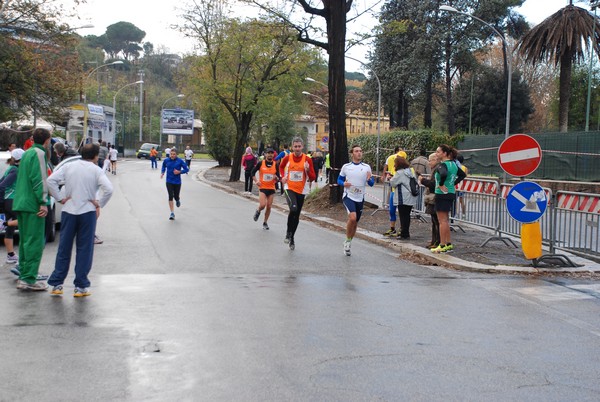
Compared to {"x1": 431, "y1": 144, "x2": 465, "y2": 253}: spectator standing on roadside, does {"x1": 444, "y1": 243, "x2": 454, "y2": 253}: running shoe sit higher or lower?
lower

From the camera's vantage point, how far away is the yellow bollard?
35.3 feet

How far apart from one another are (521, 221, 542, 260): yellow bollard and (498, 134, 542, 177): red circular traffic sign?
0.88 m

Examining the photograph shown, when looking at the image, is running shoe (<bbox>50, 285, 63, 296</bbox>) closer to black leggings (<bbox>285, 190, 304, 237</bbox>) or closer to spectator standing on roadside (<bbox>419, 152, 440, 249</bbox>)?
black leggings (<bbox>285, 190, 304, 237</bbox>)

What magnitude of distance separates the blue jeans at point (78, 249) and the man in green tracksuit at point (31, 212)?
0.32 meters

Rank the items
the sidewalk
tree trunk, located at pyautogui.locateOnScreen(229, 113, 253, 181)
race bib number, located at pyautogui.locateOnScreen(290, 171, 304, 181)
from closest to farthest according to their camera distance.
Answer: the sidewalk, race bib number, located at pyautogui.locateOnScreen(290, 171, 304, 181), tree trunk, located at pyautogui.locateOnScreen(229, 113, 253, 181)

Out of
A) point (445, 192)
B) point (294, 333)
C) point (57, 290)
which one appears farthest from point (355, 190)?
point (294, 333)

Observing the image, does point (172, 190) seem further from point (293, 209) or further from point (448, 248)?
point (448, 248)

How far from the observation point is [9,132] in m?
25.0

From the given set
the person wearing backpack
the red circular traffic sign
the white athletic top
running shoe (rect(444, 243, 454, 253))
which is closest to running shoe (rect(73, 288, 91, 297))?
the white athletic top

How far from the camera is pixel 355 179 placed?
1197 cm

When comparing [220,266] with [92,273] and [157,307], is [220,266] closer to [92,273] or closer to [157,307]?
[92,273]

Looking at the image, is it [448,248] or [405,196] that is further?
[405,196]

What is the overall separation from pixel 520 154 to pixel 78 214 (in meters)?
6.78

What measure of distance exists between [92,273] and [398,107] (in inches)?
1893
